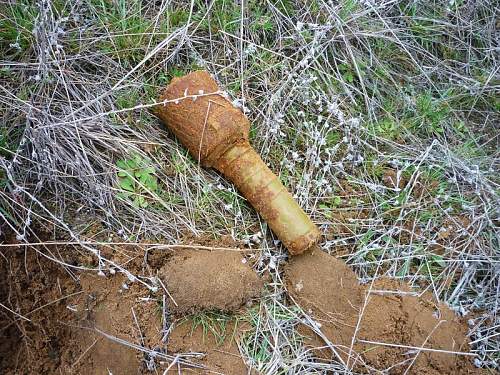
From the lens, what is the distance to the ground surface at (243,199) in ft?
7.03

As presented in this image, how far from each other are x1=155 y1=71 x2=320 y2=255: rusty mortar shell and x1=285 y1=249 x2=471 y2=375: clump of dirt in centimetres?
17

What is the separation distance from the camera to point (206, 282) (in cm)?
215

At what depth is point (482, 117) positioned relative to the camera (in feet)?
9.71

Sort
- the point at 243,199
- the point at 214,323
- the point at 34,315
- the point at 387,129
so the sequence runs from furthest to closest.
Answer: the point at 387,129
the point at 243,199
the point at 214,323
the point at 34,315

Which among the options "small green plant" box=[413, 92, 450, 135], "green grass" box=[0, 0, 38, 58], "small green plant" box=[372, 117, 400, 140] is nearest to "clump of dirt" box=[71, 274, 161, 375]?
"green grass" box=[0, 0, 38, 58]

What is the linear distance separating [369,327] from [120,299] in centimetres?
114

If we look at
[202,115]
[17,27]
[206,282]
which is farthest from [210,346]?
[17,27]

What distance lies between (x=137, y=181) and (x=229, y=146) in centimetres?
47

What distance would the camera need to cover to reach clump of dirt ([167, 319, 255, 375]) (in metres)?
2.12

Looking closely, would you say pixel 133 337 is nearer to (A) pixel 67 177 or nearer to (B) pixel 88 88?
(A) pixel 67 177

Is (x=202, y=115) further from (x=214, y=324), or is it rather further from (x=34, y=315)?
(x=34, y=315)

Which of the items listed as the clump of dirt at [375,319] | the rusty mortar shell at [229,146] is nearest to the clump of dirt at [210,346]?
the clump of dirt at [375,319]

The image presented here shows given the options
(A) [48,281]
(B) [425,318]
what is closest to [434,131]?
(B) [425,318]

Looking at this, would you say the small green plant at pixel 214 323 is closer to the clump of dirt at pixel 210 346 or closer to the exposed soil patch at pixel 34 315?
the clump of dirt at pixel 210 346
